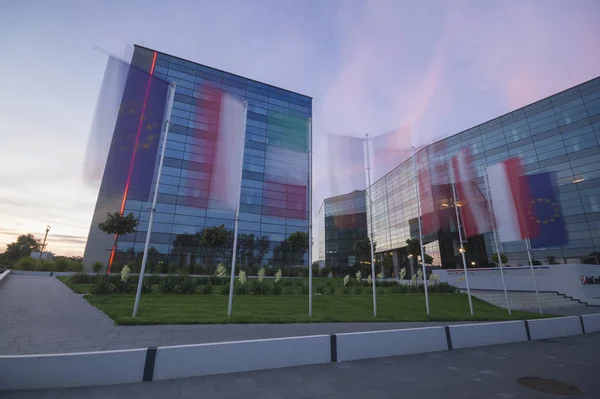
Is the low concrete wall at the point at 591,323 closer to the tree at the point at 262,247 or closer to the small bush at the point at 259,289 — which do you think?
the small bush at the point at 259,289

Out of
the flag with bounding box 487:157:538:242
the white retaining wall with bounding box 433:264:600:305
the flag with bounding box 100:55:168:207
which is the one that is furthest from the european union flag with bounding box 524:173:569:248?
the flag with bounding box 100:55:168:207

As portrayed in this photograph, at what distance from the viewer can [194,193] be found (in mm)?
35438

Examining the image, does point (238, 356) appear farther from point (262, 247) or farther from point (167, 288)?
point (262, 247)

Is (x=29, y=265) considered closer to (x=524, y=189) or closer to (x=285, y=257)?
(x=285, y=257)

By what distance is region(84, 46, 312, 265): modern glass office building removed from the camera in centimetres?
3769

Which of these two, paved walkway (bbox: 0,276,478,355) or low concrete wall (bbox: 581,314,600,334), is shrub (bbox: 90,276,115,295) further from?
low concrete wall (bbox: 581,314,600,334)

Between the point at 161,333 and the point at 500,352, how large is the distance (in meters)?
10.9

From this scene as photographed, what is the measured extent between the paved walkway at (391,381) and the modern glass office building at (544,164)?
1204 inches

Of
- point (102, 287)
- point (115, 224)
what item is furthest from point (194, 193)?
point (102, 287)

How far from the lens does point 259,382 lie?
17.2 ft

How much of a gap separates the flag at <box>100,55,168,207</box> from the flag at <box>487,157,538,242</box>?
20.4 meters

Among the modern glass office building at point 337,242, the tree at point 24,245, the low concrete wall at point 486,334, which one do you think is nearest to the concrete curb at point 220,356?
the low concrete wall at point 486,334

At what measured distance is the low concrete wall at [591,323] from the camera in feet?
38.8

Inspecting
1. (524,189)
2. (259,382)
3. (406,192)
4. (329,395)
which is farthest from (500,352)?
(406,192)
